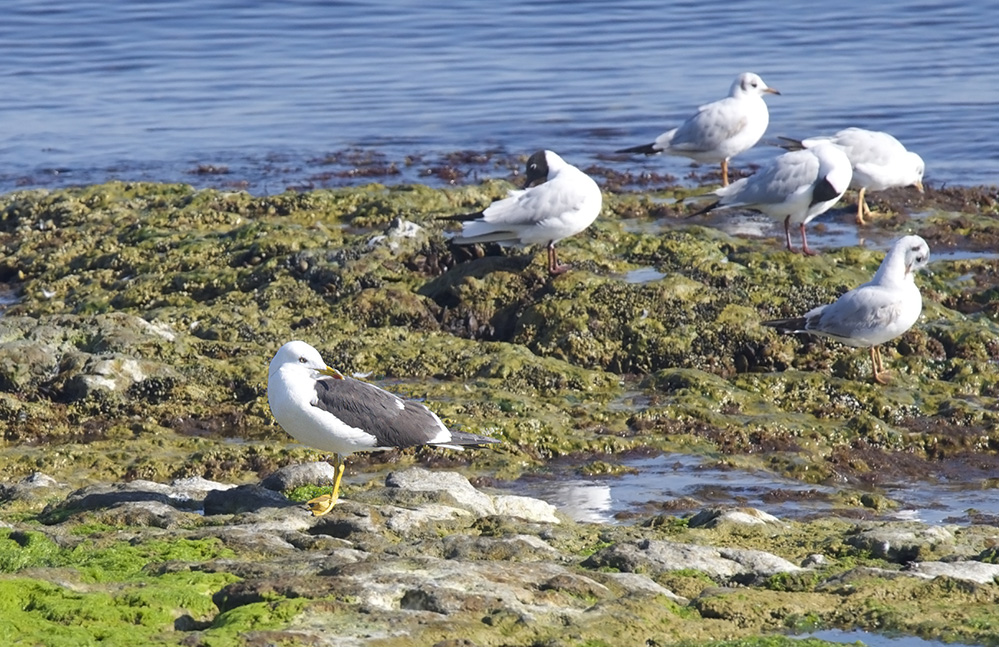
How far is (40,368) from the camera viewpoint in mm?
8531

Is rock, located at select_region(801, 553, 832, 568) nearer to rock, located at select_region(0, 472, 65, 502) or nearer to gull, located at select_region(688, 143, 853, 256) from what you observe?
rock, located at select_region(0, 472, 65, 502)

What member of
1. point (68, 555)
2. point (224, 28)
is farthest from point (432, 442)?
point (224, 28)

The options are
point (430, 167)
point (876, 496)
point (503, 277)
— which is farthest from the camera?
point (430, 167)

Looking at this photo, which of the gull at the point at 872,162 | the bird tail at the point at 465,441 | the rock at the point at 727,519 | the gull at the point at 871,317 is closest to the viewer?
the rock at the point at 727,519

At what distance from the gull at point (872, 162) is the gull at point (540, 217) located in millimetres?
3587

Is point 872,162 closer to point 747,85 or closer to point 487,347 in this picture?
point 747,85

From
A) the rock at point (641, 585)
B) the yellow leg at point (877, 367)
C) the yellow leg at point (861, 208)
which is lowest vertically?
the yellow leg at point (877, 367)

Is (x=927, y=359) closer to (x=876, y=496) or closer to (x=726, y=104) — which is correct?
(x=876, y=496)

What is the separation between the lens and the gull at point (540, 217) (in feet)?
34.9

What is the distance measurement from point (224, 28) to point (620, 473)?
27333 mm

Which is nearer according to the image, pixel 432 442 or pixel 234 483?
pixel 432 442

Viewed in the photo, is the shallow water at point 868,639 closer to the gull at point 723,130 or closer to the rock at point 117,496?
the rock at point 117,496

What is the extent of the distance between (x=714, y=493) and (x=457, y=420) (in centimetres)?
161

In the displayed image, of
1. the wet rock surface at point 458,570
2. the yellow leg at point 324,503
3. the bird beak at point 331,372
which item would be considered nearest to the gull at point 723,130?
the bird beak at point 331,372
